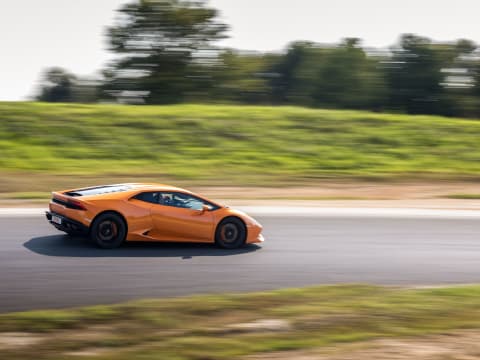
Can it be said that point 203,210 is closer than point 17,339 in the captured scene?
No

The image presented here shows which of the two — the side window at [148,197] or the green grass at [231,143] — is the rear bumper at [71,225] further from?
the green grass at [231,143]

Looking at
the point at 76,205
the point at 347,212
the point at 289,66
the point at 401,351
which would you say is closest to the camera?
the point at 401,351

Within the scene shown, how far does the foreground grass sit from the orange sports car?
11.3ft

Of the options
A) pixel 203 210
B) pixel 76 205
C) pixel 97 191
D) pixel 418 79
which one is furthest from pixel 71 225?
pixel 418 79

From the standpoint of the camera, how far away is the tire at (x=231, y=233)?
46.1ft

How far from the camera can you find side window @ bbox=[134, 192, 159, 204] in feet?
43.9

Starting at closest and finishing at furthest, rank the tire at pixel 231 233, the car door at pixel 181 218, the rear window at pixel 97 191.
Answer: the rear window at pixel 97 191 → the car door at pixel 181 218 → the tire at pixel 231 233

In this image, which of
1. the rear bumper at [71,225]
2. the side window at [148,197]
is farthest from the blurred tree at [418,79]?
the rear bumper at [71,225]

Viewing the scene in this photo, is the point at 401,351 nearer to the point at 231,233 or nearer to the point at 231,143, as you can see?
the point at 231,233

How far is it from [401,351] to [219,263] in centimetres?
548

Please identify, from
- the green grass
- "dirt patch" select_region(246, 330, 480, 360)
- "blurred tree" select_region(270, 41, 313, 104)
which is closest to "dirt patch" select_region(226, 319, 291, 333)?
"dirt patch" select_region(246, 330, 480, 360)

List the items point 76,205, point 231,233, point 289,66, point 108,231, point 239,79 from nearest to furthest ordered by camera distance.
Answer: point 76,205 → point 108,231 → point 231,233 → point 239,79 → point 289,66

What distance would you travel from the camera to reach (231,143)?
32.7 m

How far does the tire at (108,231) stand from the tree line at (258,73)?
112 feet
